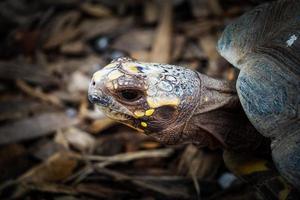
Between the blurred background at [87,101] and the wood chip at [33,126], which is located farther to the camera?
the wood chip at [33,126]

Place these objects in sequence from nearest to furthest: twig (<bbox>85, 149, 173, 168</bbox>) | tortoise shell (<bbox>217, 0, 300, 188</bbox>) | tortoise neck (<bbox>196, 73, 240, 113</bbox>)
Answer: tortoise shell (<bbox>217, 0, 300, 188</bbox>) < tortoise neck (<bbox>196, 73, 240, 113</bbox>) < twig (<bbox>85, 149, 173, 168</bbox>)

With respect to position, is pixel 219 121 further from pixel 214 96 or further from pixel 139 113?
pixel 139 113

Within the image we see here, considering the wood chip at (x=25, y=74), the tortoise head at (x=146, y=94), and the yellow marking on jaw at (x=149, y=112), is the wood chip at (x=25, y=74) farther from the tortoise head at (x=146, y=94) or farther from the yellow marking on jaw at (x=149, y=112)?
the yellow marking on jaw at (x=149, y=112)

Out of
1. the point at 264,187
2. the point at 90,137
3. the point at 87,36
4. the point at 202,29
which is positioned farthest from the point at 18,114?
the point at 264,187

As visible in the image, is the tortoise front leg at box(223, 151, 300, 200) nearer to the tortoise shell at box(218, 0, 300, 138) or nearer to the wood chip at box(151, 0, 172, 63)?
the tortoise shell at box(218, 0, 300, 138)

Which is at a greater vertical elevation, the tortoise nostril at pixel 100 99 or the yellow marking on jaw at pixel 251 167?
the tortoise nostril at pixel 100 99

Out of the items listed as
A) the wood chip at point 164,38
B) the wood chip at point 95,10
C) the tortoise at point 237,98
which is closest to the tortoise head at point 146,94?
the tortoise at point 237,98

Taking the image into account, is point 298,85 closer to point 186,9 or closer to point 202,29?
point 202,29

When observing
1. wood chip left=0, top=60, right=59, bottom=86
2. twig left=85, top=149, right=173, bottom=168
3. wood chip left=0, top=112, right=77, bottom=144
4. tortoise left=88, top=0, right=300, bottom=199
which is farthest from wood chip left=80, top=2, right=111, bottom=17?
tortoise left=88, top=0, right=300, bottom=199
